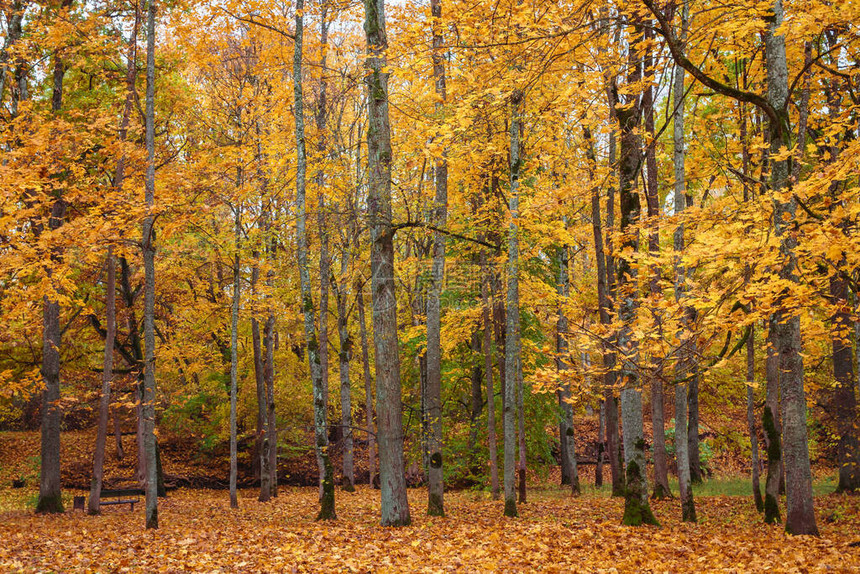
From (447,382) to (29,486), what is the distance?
1456cm

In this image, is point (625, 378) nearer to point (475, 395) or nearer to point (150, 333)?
point (150, 333)

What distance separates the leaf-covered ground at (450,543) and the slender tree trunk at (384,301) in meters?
0.63

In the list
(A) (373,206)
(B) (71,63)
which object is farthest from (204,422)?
(A) (373,206)

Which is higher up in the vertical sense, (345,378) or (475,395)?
(345,378)

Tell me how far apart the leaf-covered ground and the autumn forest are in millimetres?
78

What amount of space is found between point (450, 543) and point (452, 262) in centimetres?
644

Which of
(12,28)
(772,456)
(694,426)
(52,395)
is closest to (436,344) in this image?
(772,456)

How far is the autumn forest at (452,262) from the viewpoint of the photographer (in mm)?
6758

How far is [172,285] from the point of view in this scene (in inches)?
705

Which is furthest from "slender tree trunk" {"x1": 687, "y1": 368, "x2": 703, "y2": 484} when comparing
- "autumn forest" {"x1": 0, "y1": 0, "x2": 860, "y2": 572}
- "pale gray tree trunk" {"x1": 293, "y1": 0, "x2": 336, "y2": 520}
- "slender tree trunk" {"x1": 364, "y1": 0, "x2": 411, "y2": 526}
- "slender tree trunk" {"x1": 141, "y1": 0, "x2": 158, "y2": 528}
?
"slender tree trunk" {"x1": 141, "y1": 0, "x2": 158, "y2": 528}

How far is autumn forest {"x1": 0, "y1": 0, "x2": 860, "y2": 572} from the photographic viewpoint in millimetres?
6758

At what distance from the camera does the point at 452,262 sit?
12.8 m

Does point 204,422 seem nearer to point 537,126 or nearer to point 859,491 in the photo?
point 537,126

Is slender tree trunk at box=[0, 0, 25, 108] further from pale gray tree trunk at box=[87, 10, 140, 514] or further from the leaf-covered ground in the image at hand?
the leaf-covered ground
